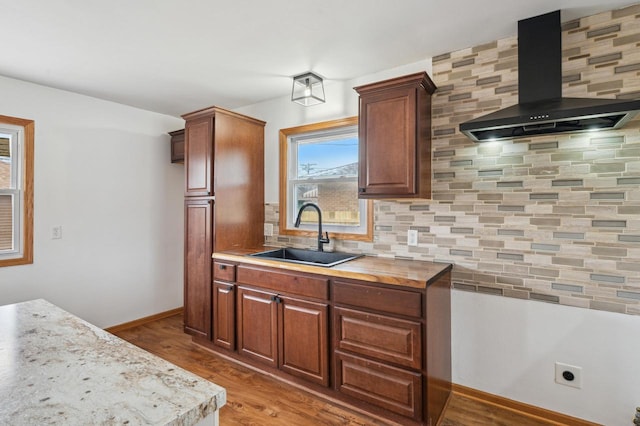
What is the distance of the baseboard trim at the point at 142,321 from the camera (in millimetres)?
3563

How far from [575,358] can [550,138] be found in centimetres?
135

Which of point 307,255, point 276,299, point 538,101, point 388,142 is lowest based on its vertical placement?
A: point 276,299

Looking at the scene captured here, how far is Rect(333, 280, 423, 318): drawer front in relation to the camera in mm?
1928

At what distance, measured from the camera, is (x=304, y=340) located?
2363mm

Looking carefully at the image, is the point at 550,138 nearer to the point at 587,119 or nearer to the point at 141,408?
the point at 587,119

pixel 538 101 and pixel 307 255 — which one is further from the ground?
pixel 538 101

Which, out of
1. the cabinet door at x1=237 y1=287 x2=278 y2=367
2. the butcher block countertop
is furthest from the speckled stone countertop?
the cabinet door at x1=237 y1=287 x2=278 y2=367

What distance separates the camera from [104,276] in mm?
3516

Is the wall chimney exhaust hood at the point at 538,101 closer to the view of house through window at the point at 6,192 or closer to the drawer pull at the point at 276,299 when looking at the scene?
the drawer pull at the point at 276,299

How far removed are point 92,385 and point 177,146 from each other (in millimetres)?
3500

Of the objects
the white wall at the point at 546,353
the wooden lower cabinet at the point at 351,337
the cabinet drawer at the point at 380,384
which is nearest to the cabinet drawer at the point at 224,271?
the wooden lower cabinet at the point at 351,337

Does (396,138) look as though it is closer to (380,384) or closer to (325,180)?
(325,180)

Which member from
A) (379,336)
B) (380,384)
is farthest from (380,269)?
(380,384)

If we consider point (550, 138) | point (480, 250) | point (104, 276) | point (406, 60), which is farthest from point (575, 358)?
point (104, 276)
